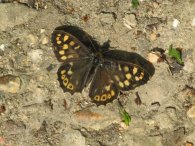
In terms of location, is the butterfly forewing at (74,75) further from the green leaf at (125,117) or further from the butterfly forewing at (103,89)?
the green leaf at (125,117)

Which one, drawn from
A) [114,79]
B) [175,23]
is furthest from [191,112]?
[175,23]

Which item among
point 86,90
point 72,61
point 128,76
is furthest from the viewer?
point 86,90

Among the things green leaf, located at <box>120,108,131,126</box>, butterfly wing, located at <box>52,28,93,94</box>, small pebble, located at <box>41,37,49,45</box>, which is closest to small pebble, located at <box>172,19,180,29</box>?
butterfly wing, located at <box>52,28,93,94</box>

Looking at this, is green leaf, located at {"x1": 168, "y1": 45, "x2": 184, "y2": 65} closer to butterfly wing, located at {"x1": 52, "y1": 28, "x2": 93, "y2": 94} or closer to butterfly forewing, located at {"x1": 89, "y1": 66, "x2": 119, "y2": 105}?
butterfly forewing, located at {"x1": 89, "y1": 66, "x2": 119, "y2": 105}

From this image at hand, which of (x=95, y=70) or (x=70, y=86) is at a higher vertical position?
(x=95, y=70)

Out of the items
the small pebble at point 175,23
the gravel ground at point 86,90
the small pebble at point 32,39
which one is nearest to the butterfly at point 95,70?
the gravel ground at point 86,90

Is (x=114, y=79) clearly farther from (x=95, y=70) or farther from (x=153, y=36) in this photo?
(x=153, y=36)

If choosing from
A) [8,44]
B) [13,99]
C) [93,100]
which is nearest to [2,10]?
[8,44]
